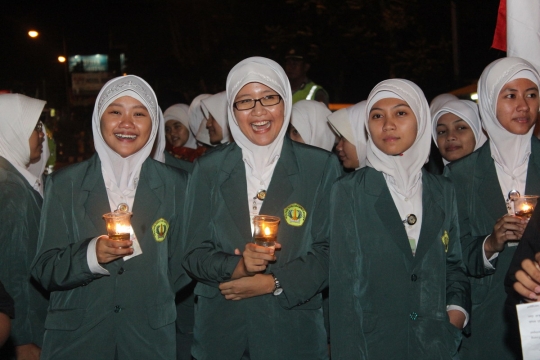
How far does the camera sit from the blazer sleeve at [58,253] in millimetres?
3861

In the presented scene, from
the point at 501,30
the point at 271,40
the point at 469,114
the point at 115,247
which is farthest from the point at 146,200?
the point at 271,40

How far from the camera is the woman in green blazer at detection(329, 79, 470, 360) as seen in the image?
3.94 meters

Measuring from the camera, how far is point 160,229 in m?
4.19

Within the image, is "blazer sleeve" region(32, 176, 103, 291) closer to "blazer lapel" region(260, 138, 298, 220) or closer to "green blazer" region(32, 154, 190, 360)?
"green blazer" region(32, 154, 190, 360)

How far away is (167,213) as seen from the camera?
425cm

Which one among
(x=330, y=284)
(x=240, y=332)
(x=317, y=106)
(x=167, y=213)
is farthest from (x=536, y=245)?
(x=317, y=106)

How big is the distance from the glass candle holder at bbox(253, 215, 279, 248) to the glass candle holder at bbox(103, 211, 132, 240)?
30.6 inches

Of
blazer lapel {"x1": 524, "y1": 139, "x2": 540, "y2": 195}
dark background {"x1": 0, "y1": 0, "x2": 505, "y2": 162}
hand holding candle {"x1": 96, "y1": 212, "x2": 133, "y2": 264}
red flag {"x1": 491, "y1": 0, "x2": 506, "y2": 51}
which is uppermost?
dark background {"x1": 0, "y1": 0, "x2": 505, "y2": 162}

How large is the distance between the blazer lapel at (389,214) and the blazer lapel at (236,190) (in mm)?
816

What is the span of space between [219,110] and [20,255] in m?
4.01

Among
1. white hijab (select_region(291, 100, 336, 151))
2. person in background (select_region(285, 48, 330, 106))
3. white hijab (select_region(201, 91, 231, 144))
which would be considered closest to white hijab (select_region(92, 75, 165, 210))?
white hijab (select_region(291, 100, 336, 151))

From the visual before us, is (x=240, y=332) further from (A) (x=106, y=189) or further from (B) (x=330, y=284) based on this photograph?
(A) (x=106, y=189)

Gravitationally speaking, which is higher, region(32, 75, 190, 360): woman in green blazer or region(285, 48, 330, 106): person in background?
region(285, 48, 330, 106): person in background

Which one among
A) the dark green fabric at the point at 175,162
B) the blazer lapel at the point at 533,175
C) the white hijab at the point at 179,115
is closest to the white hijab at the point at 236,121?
the blazer lapel at the point at 533,175
